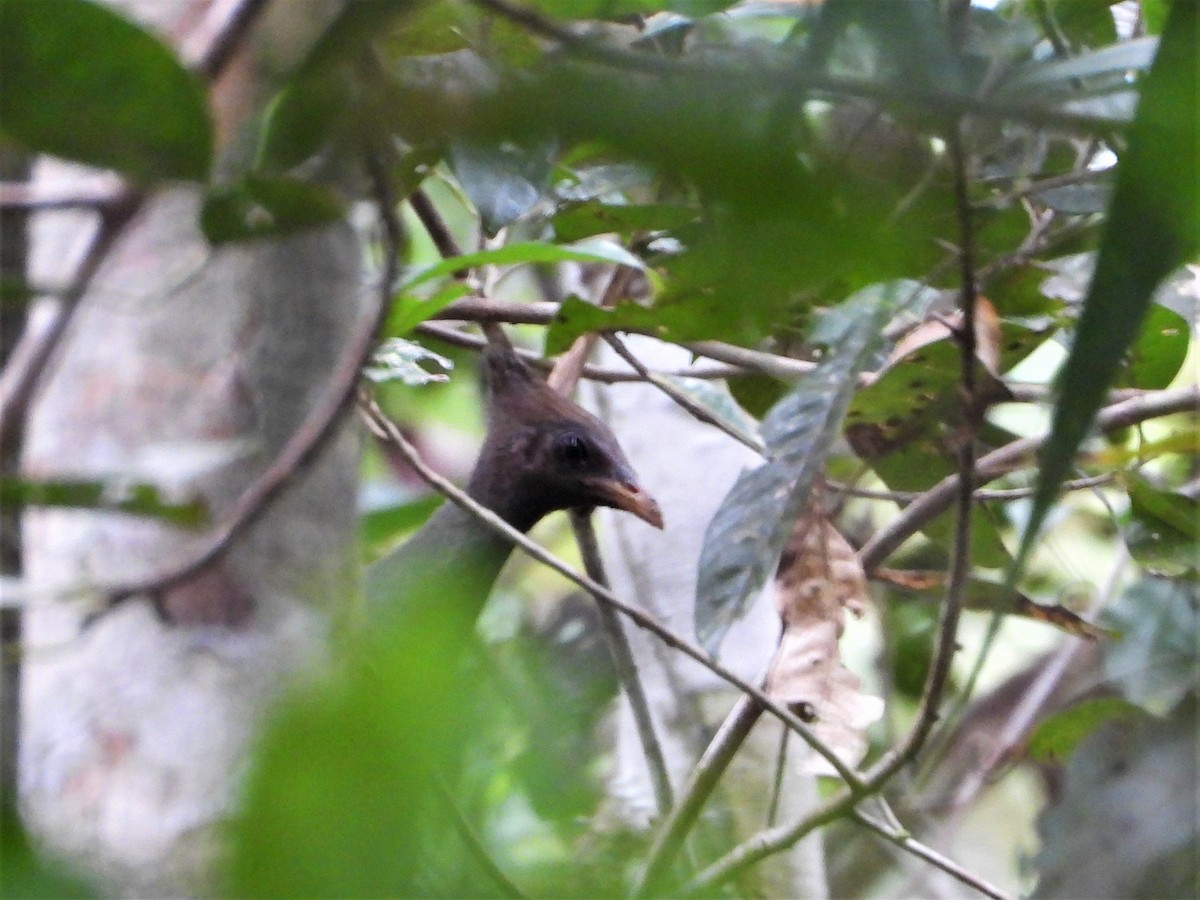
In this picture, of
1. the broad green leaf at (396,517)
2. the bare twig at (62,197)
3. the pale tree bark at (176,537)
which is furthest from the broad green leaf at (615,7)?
the broad green leaf at (396,517)

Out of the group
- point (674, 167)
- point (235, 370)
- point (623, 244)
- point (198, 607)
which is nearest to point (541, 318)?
point (623, 244)

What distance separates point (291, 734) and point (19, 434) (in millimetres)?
416

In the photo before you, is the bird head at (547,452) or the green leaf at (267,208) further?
the bird head at (547,452)

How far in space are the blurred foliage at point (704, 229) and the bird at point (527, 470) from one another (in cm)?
15

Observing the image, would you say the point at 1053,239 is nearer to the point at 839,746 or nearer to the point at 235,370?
the point at 839,746

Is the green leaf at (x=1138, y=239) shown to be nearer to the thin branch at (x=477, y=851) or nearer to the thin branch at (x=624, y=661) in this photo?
the thin branch at (x=477, y=851)

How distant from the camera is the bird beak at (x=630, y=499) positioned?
1682mm

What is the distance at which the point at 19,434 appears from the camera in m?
0.73

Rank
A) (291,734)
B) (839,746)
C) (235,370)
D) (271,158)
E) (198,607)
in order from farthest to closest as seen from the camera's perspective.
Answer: (235,370) → (198,607) → (839,746) → (271,158) → (291,734)

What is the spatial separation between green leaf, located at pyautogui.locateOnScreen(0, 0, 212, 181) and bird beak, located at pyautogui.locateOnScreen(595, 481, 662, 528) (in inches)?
40.5

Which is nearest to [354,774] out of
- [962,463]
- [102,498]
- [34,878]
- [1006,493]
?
[34,878]

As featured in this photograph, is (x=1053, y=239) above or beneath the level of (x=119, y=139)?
beneath

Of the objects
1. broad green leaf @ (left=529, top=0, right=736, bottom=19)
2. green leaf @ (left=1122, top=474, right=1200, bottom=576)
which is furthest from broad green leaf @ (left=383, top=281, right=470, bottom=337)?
green leaf @ (left=1122, top=474, right=1200, bottom=576)

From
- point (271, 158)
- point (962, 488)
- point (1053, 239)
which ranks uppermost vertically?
point (271, 158)
